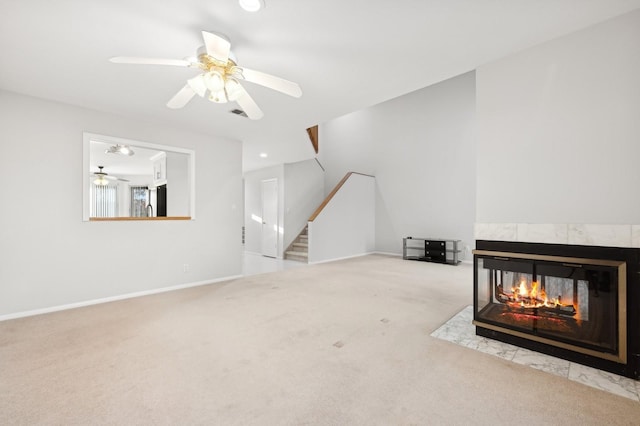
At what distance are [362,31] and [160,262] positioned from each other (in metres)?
4.02

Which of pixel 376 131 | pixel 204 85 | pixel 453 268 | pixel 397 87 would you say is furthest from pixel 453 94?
pixel 204 85

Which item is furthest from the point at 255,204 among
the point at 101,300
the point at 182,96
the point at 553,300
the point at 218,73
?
the point at 553,300

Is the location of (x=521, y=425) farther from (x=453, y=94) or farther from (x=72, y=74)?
(x=453, y=94)

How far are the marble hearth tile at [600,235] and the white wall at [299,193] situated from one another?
613 centimetres

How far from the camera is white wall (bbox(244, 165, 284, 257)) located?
7.54 meters

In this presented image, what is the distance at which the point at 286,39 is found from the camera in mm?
2135

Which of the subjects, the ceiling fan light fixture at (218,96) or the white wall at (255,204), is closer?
the ceiling fan light fixture at (218,96)

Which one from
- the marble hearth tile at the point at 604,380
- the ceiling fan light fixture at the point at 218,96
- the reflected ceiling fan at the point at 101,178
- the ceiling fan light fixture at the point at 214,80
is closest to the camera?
the marble hearth tile at the point at 604,380

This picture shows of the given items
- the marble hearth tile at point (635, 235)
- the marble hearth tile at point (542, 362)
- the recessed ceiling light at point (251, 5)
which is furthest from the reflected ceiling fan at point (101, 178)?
the marble hearth tile at point (635, 235)

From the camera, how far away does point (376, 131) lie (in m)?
8.12

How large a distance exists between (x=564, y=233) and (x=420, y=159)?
537 cm

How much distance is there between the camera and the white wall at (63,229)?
119 inches

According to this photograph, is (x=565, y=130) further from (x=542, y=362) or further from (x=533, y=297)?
(x=542, y=362)

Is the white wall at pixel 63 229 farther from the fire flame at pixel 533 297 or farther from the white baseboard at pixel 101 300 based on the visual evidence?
the fire flame at pixel 533 297
